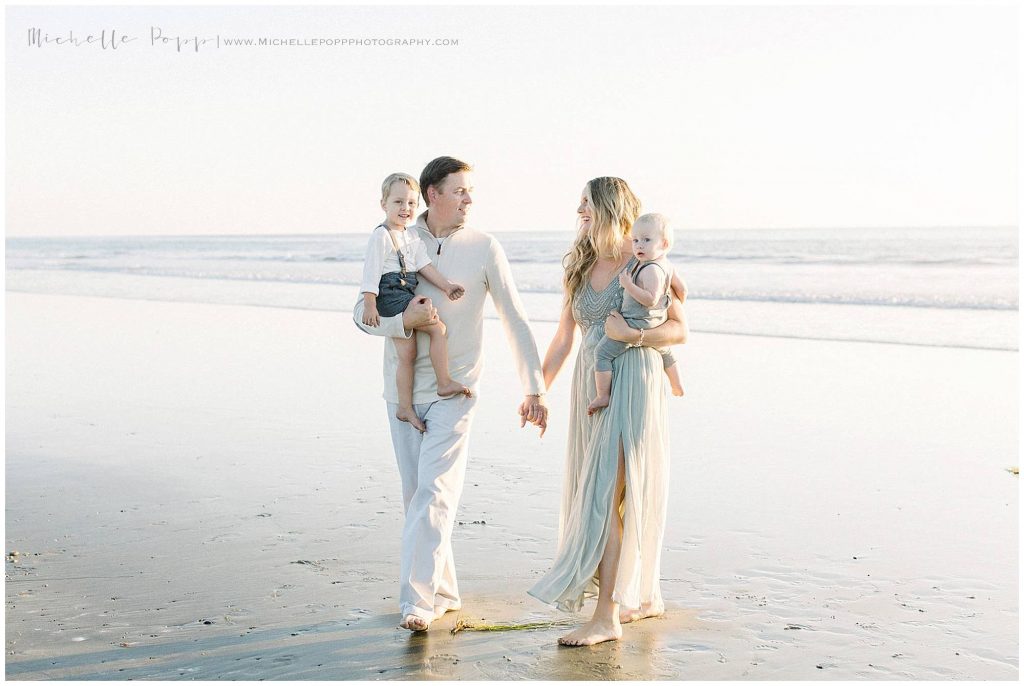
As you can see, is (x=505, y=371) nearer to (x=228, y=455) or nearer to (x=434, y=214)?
(x=228, y=455)

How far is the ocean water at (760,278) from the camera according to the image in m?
15.2

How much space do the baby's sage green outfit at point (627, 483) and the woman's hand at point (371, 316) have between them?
851mm

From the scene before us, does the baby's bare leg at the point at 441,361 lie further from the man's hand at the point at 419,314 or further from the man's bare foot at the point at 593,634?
the man's bare foot at the point at 593,634

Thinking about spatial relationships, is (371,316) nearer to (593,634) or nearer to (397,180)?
(397,180)

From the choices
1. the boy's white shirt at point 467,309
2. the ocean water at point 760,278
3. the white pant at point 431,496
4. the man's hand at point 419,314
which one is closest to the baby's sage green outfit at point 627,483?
the boy's white shirt at point 467,309

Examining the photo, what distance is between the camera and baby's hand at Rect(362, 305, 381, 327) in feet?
14.5

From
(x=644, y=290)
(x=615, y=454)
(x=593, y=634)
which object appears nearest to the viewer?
(x=593, y=634)

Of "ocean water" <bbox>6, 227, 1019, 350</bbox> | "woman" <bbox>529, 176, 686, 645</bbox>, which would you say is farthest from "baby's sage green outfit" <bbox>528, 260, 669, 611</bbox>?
"ocean water" <bbox>6, 227, 1019, 350</bbox>

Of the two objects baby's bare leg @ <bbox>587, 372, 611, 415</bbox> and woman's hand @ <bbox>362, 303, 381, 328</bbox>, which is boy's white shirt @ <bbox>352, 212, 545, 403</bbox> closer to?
Result: woman's hand @ <bbox>362, 303, 381, 328</bbox>

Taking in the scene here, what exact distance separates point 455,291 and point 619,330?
689 mm

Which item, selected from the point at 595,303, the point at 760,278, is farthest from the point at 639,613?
the point at 760,278

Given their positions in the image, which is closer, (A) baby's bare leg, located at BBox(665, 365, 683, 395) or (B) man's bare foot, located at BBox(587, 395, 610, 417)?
(B) man's bare foot, located at BBox(587, 395, 610, 417)

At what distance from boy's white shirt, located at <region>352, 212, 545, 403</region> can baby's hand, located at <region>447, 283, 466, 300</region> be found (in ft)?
0.12

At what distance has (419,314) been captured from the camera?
14.4 feet
